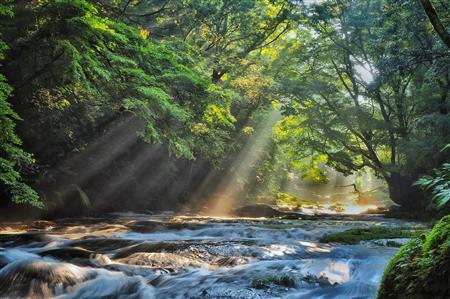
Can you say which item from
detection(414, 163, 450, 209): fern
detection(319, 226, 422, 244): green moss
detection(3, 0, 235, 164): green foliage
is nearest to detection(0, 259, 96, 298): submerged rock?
detection(3, 0, 235, 164): green foliage

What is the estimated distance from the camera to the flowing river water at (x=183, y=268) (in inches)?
197

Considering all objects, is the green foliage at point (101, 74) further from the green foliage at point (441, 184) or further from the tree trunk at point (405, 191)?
the tree trunk at point (405, 191)

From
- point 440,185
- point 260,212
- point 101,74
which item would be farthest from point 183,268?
point 260,212

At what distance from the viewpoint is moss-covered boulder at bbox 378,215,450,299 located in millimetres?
2607

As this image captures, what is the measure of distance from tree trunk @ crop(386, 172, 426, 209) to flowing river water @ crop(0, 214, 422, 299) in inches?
441

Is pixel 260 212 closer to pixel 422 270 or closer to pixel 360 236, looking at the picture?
pixel 360 236

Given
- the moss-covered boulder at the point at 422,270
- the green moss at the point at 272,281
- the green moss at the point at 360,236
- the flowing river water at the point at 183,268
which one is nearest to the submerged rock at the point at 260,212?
the green moss at the point at 360,236

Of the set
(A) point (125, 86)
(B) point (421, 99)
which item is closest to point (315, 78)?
(B) point (421, 99)

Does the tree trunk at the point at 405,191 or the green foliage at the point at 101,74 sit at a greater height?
the green foliage at the point at 101,74

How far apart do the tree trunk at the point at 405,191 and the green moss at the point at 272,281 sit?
14.4m

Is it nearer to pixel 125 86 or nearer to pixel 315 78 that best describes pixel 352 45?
pixel 315 78

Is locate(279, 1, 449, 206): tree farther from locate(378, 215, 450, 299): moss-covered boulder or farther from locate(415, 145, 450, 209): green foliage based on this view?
locate(378, 215, 450, 299): moss-covered boulder

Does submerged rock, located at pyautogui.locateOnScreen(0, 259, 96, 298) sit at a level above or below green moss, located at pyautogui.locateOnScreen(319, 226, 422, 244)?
above

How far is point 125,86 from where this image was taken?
8703 mm
